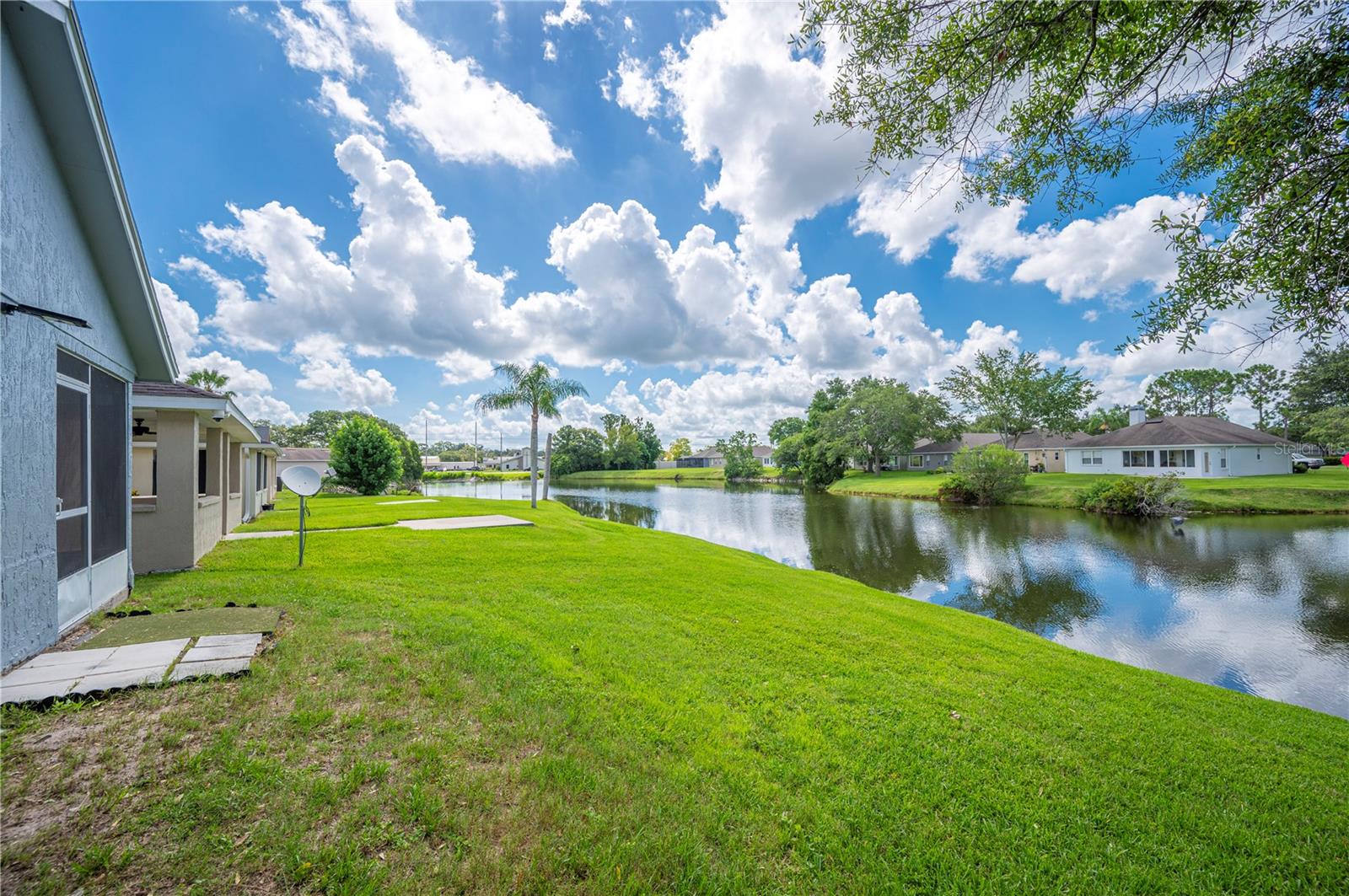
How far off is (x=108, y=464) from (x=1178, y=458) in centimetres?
4768

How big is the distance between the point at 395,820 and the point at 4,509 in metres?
3.83

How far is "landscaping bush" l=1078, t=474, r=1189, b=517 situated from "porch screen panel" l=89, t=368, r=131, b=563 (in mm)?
33391

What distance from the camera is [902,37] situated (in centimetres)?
374

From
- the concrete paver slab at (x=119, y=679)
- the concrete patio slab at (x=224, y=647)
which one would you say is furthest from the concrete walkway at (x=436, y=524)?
the concrete paver slab at (x=119, y=679)

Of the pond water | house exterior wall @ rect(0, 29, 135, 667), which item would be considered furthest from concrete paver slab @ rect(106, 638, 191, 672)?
the pond water

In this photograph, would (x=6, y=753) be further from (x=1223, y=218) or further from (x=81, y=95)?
(x=1223, y=218)

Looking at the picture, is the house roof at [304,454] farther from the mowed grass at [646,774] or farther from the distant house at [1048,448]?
the distant house at [1048,448]

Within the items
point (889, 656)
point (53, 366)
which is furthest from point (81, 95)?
point (889, 656)

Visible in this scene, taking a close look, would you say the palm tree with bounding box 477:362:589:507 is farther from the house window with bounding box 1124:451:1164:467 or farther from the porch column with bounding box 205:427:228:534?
the house window with bounding box 1124:451:1164:467

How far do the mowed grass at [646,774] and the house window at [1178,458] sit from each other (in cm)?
3745

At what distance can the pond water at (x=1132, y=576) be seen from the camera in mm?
7893

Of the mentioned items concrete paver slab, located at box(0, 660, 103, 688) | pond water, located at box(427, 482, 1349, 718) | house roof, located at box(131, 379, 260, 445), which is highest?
house roof, located at box(131, 379, 260, 445)

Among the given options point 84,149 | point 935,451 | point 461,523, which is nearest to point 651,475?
point 935,451

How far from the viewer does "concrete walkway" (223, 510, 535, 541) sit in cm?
1140
